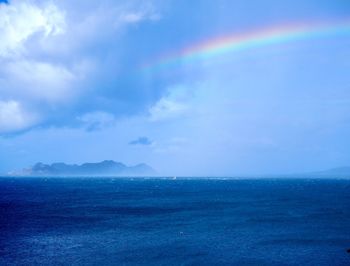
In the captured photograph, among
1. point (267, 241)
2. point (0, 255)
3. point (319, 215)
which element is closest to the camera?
point (0, 255)

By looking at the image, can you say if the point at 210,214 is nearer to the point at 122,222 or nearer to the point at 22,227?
the point at 122,222

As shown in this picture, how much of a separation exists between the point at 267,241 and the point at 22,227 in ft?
164

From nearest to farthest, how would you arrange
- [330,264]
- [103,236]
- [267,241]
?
[330,264], [267,241], [103,236]

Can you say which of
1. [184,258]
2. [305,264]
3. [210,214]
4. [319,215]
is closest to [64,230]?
[184,258]

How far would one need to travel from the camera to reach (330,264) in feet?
142

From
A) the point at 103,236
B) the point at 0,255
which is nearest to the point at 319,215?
the point at 103,236

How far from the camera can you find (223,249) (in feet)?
164

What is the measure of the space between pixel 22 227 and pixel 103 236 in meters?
21.3

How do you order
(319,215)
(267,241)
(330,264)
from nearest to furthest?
(330,264)
(267,241)
(319,215)

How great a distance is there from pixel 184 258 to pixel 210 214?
43204mm

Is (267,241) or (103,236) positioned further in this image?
(103,236)

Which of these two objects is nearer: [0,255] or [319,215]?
[0,255]

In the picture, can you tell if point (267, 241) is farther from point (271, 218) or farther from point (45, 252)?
point (45, 252)

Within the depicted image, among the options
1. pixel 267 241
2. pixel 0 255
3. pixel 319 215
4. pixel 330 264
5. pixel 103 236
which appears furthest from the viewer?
pixel 319 215
